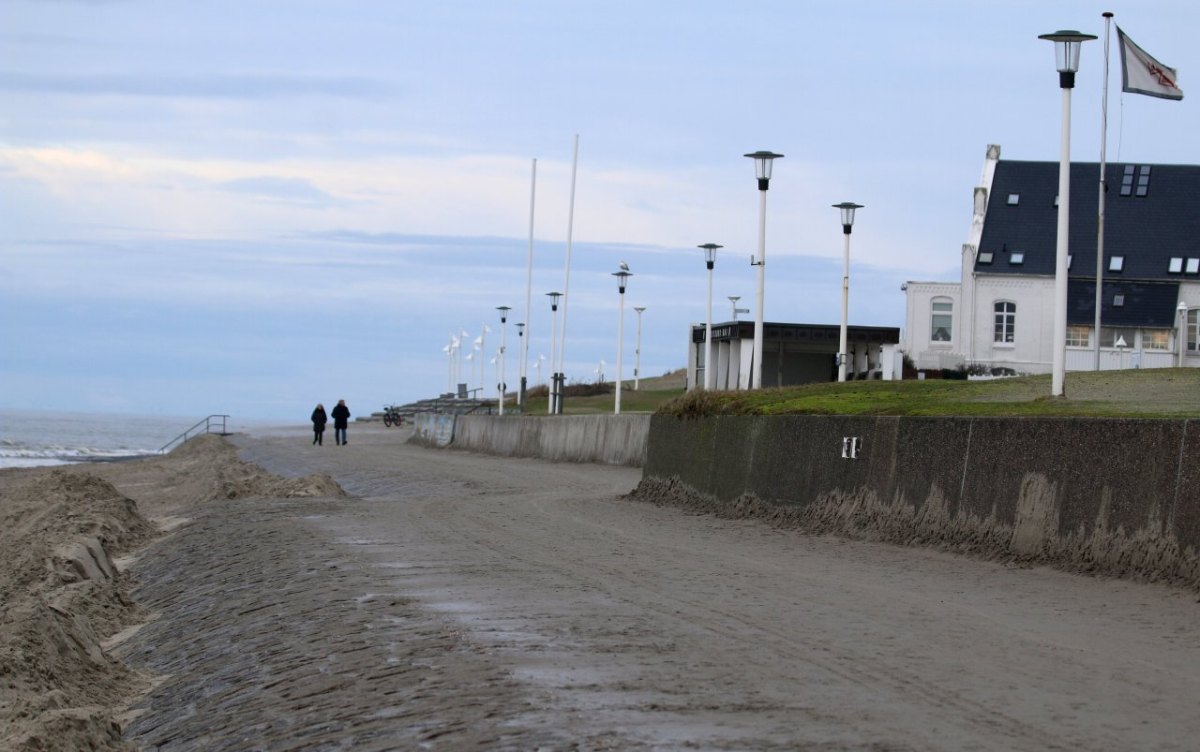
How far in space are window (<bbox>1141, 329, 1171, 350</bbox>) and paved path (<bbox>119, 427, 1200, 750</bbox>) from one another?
58.4m

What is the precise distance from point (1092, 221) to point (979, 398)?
2295 inches

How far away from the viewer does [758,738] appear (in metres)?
7.05

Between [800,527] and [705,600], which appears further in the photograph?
[800,527]

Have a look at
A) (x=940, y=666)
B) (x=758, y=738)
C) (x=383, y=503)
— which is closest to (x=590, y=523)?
(x=383, y=503)

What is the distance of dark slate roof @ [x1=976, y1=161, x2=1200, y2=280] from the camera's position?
7256 centimetres

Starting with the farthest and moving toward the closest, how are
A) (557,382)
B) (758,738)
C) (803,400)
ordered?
(557,382) → (803,400) → (758,738)

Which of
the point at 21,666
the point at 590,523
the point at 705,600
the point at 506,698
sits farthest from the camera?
the point at 590,523

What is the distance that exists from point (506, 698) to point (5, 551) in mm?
15430

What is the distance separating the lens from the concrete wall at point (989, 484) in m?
12.4

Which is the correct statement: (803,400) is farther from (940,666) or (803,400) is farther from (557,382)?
(557,382)

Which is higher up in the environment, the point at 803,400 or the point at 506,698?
the point at 803,400

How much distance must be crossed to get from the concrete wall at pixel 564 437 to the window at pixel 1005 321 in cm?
2924

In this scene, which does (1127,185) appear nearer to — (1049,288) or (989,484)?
(1049,288)

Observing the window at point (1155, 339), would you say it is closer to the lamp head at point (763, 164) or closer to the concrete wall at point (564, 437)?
the concrete wall at point (564, 437)
